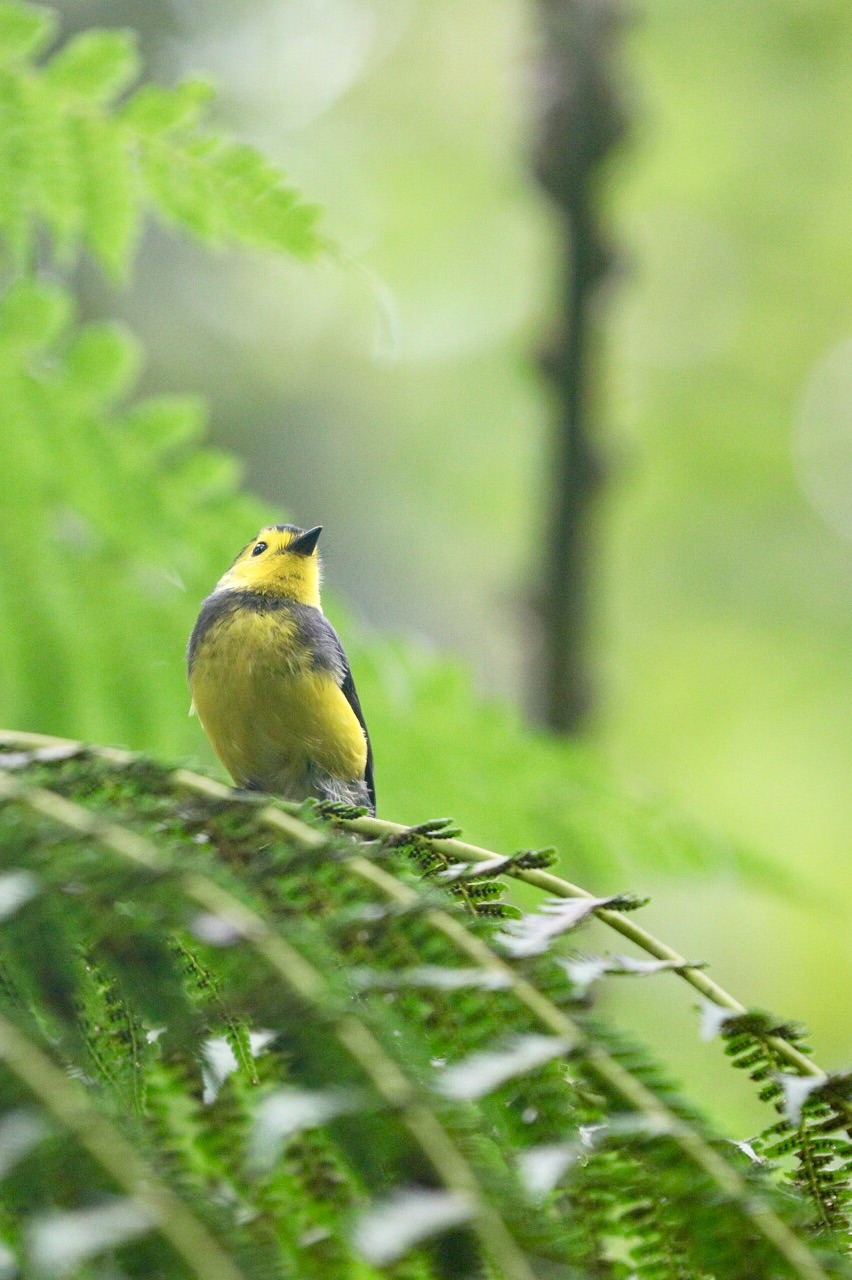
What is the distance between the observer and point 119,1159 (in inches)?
27.4

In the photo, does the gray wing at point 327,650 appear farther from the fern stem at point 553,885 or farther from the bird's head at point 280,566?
the fern stem at point 553,885

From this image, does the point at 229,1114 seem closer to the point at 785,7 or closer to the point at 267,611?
the point at 267,611

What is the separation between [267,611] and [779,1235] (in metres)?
1.66

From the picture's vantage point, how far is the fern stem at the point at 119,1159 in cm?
67

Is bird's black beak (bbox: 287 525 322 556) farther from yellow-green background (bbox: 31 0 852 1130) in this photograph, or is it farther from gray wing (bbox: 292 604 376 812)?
yellow-green background (bbox: 31 0 852 1130)

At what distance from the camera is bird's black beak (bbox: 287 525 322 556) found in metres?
2.56

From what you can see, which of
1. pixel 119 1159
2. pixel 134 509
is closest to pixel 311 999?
pixel 119 1159

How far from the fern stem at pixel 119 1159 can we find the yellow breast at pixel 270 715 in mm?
1373

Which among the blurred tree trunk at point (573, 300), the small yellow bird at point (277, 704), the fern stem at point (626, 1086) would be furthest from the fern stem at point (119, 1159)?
the blurred tree trunk at point (573, 300)

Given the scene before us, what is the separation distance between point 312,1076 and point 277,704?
4.57ft

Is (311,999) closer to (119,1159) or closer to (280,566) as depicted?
(119,1159)

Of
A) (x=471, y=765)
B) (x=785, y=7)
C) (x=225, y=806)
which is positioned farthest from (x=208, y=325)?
(x=225, y=806)

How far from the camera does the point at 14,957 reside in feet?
2.79

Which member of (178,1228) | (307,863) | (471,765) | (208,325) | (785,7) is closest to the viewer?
(178,1228)
